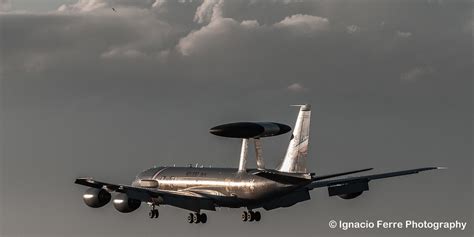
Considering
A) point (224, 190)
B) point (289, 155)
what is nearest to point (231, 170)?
point (224, 190)

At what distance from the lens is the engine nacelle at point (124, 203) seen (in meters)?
121

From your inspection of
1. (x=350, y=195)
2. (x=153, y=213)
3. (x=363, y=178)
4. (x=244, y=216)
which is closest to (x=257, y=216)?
(x=244, y=216)

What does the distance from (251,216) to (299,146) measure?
41.8 ft

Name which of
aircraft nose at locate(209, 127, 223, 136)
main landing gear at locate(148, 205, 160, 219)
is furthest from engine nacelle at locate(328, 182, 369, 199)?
aircraft nose at locate(209, 127, 223, 136)

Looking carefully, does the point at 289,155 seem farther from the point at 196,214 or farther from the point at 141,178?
the point at 141,178

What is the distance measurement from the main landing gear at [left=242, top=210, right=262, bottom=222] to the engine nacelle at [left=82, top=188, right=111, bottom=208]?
48.7 ft

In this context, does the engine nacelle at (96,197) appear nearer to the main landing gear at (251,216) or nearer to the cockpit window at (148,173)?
the main landing gear at (251,216)

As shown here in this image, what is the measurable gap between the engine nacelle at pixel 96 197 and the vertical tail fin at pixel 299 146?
1852 cm

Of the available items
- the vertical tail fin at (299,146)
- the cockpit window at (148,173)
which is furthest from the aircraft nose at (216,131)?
the cockpit window at (148,173)

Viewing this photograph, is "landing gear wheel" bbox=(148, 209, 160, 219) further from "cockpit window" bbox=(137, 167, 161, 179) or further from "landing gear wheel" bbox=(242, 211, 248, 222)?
"landing gear wheel" bbox=(242, 211, 248, 222)

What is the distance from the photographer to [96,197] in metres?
119

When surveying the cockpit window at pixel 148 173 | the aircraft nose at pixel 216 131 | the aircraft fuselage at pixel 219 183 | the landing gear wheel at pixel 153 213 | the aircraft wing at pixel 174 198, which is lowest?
the landing gear wheel at pixel 153 213

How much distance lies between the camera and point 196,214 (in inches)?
4995

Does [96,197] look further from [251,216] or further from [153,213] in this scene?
[251,216]
